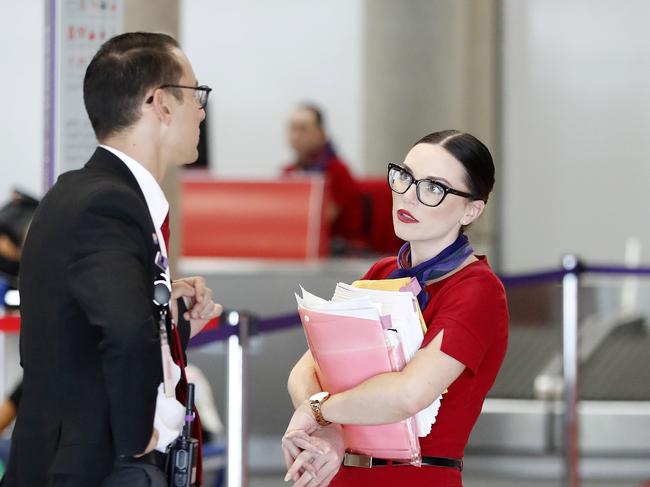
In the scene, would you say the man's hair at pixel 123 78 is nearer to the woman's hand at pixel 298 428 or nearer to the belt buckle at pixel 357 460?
the woman's hand at pixel 298 428

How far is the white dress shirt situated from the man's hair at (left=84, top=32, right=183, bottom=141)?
0.22 ft

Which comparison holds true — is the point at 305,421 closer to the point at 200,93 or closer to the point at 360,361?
the point at 360,361

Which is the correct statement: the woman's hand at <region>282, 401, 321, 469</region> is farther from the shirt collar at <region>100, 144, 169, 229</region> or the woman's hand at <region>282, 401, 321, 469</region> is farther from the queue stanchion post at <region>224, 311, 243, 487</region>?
the queue stanchion post at <region>224, 311, 243, 487</region>

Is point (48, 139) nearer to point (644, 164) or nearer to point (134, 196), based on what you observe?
point (134, 196)

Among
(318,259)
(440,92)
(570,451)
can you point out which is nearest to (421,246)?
(570,451)

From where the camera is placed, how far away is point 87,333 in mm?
2414

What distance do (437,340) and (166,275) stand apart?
1.80ft

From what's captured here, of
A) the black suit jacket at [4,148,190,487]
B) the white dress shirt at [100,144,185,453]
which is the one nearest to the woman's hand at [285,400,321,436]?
the white dress shirt at [100,144,185,453]

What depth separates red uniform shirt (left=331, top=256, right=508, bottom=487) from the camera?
8.20 feet

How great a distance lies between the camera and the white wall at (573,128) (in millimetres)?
12703

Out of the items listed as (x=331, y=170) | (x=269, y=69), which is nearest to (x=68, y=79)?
(x=331, y=170)

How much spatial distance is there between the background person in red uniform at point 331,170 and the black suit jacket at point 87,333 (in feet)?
27.1

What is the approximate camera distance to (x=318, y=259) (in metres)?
10.3

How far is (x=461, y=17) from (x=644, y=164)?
235 cm
